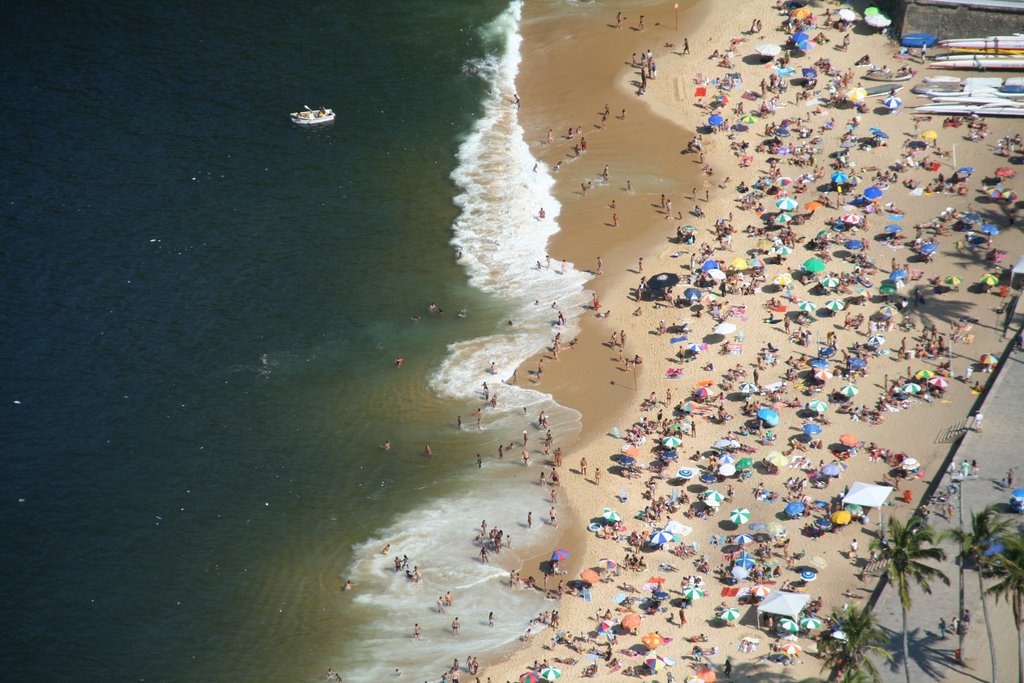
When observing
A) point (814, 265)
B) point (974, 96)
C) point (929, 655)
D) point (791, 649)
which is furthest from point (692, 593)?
point (974, 96)

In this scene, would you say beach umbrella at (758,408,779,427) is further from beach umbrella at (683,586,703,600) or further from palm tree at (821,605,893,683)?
palm tree at (821,605,893,683)

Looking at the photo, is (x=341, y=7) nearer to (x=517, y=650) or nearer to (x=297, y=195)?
(x=297, y=195)

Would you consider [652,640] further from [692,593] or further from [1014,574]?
[1014,574]

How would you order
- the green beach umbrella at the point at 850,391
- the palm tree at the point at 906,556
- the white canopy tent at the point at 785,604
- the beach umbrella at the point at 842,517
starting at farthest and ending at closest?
the green beach umbrella at the point at 850,391 < the beach umbrella at the point at 842,517 < the white canopy tent at the point at 785,604 < the palm tree at the point at 906,556

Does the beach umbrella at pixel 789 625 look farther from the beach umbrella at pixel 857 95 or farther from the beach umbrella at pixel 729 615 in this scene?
the beach umbrella at pixel 857 95

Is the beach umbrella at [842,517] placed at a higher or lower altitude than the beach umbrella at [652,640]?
higher

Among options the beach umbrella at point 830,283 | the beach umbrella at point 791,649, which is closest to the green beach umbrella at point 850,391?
the beach umbrella at point 830,283

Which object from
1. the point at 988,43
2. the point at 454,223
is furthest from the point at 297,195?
the point at 988,43
